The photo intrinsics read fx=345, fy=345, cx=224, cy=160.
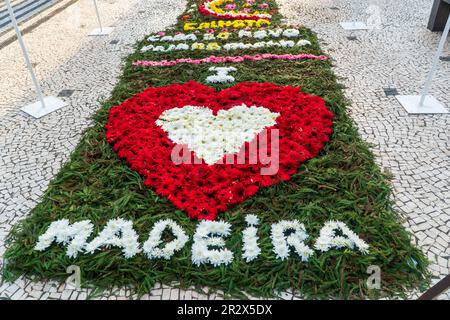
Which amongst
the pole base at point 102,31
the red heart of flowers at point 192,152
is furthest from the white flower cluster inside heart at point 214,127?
the pole base at point 102,31

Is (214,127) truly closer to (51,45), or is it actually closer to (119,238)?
(119,238)

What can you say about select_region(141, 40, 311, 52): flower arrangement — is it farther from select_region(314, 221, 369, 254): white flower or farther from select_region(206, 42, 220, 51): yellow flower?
select_region(314, 221, 369, 254): white flower

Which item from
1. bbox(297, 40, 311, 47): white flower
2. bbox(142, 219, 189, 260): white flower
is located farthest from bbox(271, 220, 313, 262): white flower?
bbox(297, 40, 311, 47): white flower

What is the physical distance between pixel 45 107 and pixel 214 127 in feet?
8.34

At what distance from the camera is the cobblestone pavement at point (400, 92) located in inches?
118

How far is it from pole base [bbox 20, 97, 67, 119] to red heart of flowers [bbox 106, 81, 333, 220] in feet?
3.39

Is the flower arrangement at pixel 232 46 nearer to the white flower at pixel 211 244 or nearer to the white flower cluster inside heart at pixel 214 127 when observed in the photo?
the white flower cluster inside heart at pixel 214 127

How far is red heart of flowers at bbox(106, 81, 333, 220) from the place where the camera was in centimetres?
314

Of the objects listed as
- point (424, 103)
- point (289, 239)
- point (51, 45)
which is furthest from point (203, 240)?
point (51, 45)

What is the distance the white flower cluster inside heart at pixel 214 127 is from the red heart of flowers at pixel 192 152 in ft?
0.33

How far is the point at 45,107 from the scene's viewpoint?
15.6ft
